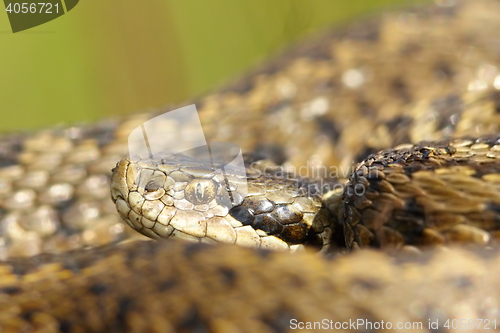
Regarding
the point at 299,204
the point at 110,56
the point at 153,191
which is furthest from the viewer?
the point at 110,56

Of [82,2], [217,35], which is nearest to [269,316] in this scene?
[82,2]

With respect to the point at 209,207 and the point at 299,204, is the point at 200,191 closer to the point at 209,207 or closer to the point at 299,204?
the point at 209,207

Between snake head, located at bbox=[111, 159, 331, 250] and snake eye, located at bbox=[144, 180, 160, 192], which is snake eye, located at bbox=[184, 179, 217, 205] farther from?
snake eye, located at bbox=[144, 180, 160, 192]

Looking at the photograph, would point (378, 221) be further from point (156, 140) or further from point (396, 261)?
point (156, 140)

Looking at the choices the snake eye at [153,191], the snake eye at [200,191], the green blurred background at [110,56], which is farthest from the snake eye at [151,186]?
the green blurred background at [110,56]

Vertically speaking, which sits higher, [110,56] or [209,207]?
[110,56]

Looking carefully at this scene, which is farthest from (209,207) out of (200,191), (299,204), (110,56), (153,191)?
(110,56)
